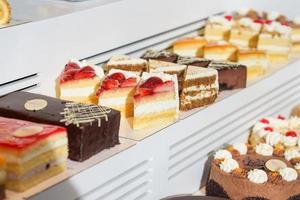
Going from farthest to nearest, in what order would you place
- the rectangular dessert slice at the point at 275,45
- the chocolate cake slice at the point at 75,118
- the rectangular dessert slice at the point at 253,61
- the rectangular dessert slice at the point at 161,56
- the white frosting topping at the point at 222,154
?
the rectangular dessert slice at the point at 275,45 < the rectangular dessert slice at the point at 253,61 < the rectangular dessert slice at the point at 161,56 < the white frosting topping at the point at 222,154 < the chocolate cake slice at the point at 75,118

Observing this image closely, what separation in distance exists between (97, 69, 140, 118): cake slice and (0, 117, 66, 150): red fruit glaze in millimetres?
521

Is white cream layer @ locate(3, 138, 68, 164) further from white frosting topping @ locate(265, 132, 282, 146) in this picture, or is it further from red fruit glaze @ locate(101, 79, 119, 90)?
white frosting topping @ locate(265, 132, 282, 146)

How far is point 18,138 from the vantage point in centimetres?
221

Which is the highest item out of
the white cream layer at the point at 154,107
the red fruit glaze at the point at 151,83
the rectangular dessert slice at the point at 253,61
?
the red fruit glaze at the point at 151,83

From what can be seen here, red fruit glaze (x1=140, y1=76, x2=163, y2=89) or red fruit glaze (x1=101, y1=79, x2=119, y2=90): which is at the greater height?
red fruit glaze (x1=140, y1=76, x2=163, y2=89)

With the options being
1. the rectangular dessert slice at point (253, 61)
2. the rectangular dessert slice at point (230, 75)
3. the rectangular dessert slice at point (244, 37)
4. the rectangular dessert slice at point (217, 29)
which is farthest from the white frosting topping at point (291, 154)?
the rectangular dessert slice at point (217, 29)

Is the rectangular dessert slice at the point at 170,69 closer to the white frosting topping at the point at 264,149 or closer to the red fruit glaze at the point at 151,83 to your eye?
the red fruit glaze at the point at 151,83

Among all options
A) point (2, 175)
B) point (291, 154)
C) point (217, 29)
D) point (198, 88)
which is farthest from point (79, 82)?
point (217, 29)

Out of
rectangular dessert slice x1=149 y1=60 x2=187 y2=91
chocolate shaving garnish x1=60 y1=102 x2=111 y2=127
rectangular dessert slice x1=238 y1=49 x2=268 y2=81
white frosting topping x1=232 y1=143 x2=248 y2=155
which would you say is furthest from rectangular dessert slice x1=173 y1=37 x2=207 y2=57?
chocolate shaving garnish x1=60 y1=102 x2=111 y2=127

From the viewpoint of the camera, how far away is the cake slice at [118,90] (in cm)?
279

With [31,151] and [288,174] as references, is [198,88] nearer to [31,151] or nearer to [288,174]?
[288,174]

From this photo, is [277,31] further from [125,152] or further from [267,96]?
[125,152]

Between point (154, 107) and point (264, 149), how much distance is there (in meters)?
0.68

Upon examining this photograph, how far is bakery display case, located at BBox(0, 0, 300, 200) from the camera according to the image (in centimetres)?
245
